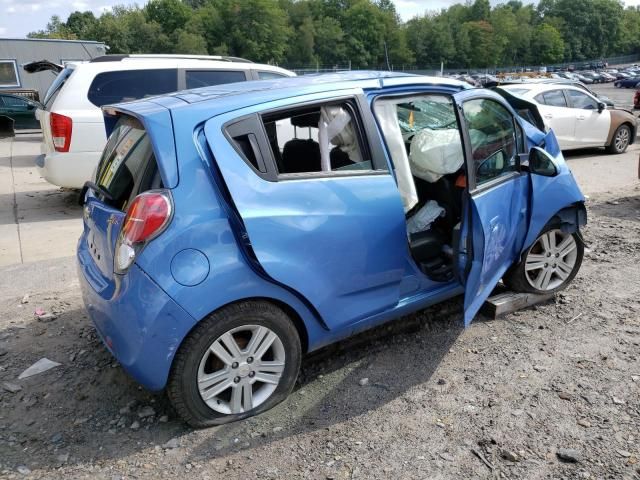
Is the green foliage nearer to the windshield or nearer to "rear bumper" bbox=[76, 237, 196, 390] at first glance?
the windshield

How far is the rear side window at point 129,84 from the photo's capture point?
7262mm

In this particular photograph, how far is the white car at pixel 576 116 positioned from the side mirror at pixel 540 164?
7.76 meters

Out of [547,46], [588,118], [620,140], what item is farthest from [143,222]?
[547,46]

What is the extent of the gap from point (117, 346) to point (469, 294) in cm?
194

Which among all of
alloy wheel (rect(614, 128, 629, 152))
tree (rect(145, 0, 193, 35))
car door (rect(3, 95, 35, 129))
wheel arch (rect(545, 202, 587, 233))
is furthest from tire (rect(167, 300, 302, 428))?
tree (rect(145, 0, 193, 35))

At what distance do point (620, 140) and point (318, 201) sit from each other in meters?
11.6

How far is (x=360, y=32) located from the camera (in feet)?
379

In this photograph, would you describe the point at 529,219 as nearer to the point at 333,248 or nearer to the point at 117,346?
the point at 333,248

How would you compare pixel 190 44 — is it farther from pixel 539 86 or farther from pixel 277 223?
pixel 277 223

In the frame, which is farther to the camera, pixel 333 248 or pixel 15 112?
pixel 15 112

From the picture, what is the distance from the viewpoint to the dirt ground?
262 centimetres

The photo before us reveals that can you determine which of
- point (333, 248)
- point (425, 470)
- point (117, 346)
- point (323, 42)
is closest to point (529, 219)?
point (333, 248)

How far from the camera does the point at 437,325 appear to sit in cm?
395

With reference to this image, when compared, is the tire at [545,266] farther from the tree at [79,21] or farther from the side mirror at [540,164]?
the tree at [79,21]
